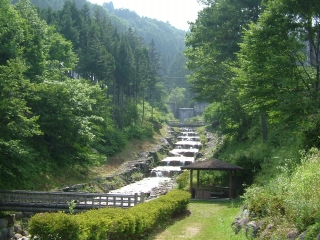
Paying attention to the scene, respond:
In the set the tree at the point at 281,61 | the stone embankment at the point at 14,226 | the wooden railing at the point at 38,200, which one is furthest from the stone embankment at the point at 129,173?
the tree at the point at 281,61

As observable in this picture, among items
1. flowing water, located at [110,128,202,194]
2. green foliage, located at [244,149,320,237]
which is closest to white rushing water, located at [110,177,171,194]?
flowing water, located at [110,128,202,194]

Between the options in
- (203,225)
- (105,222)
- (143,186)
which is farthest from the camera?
(143,186)

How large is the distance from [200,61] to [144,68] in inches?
1033

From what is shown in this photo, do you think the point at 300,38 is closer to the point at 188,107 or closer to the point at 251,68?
the point at 251,68

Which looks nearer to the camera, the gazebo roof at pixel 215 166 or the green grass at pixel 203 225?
the green grass at pixel 203 225

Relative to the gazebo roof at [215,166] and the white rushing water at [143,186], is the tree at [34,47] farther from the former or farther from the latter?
the gazebo roof at [215,166]

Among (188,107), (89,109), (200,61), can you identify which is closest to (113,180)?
(89,109)

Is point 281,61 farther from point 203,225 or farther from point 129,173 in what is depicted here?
point 129,173

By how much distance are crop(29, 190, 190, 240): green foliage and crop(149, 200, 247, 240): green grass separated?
1.92 ft

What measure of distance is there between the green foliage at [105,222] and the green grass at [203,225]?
23.0 inches

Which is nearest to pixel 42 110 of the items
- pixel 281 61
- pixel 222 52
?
pixel 281 61

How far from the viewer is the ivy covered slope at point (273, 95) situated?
1135cm

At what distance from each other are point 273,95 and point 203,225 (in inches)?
330

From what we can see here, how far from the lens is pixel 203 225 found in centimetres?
1705
